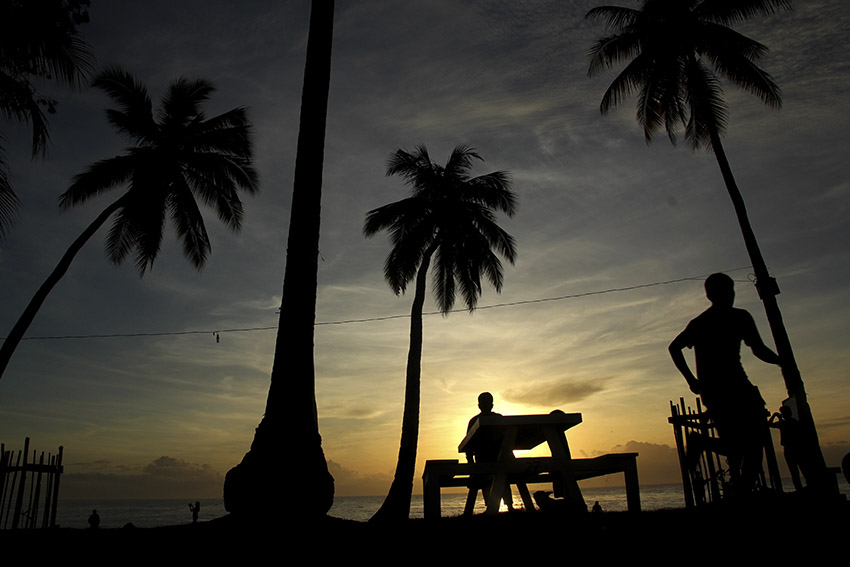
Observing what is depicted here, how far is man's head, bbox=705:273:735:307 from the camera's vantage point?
13.9 ft

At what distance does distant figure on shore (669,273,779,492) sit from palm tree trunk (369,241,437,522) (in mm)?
13445

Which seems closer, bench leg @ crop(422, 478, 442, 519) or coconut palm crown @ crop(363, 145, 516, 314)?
bench leg @ crop(422, 478, 442, 519)

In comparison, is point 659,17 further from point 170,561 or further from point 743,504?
point 170,561

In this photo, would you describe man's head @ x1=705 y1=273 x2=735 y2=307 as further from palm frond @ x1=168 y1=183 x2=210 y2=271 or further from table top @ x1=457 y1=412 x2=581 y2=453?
palm frond @ x1=168 y1=183 x2=210 y2=271

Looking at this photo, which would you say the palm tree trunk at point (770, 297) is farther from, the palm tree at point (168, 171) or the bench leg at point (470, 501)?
the palm tree at point (168, 171)

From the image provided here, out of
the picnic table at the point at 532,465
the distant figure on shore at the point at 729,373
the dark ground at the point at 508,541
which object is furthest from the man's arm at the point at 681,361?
the picnic table at the point at 532,465

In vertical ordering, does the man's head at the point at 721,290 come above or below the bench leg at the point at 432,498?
above

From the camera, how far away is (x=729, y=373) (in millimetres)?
4023

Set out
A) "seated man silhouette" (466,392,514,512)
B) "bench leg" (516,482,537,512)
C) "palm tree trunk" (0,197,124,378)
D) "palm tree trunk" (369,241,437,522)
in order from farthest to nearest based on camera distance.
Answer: "palm tree trunk" (369,241,437,522), "palm tree trunk" (0,197,124,378), "bench leg" (516,482,537,512), "seated man silhouette" (466,392,514,512)

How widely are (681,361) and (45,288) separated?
16768 mm

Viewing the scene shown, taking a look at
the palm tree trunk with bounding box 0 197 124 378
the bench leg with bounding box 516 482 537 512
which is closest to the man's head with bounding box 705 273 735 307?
the bench leg with bounding box 516 482 537 512

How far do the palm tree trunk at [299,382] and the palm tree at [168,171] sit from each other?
1316cm

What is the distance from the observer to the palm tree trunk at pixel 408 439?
16516 mm

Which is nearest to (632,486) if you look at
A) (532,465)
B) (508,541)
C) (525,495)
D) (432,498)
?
(532,465)
